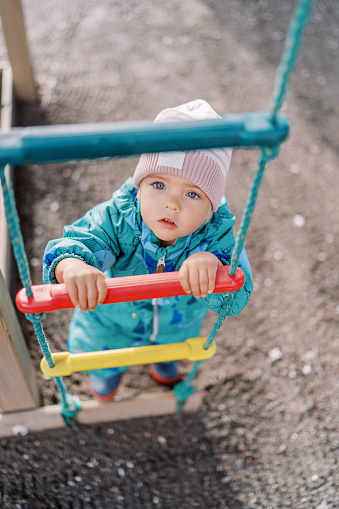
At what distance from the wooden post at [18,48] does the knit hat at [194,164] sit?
1446mm

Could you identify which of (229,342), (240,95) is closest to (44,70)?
(240,95)

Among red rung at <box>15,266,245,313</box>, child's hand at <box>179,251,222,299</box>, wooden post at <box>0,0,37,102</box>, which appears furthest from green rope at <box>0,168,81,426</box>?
wooden post at <box>0,0,37,102</box>

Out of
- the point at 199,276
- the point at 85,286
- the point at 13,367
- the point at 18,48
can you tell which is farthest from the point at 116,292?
the point at 18,48

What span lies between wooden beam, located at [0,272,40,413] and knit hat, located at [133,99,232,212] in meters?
0.47

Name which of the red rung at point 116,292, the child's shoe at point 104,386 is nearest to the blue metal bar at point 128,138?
the red rung at point 116,292

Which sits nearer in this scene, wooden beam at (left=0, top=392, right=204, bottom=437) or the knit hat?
the knit hat

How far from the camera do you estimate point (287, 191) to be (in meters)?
2.47

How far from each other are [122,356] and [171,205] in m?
0.46

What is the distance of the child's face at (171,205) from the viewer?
106cm

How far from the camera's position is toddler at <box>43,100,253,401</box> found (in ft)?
3.25

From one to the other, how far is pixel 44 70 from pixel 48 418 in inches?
83.0

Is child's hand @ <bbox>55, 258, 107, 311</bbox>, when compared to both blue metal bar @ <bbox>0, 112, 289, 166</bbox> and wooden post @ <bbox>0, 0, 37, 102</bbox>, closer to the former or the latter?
blue metal bar @ <bbox>0, 112, 289, 166</bbox>

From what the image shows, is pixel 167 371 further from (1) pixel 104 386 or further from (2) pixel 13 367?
(2) pixel 13 367

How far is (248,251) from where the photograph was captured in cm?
221
